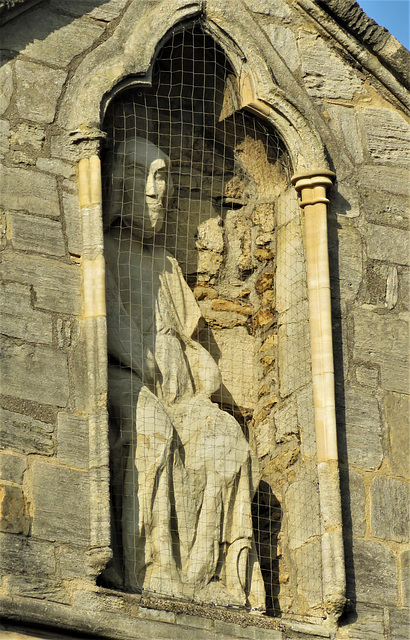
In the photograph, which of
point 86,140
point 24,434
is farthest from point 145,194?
point 24,434

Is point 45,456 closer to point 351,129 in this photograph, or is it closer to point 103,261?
point 103,261

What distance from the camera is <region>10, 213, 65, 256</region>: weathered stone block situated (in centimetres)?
869

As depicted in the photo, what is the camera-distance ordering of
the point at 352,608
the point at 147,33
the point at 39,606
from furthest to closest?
1. the point at 147,33
2. the point at 352,608
3. the point at 39,606

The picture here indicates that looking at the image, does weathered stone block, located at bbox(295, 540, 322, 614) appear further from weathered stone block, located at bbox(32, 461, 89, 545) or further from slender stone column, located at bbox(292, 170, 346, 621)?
weathered stone block, located at bbox(32, 461, 89, 545)

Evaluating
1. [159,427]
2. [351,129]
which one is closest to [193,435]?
[159,427]

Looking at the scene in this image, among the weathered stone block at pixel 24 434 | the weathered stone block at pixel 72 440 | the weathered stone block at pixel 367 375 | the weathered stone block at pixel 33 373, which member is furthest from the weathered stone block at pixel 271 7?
the weathered stone block at pixel 24 434

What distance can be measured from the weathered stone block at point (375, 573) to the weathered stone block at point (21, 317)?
1769 mm

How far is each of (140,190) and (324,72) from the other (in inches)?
47.6

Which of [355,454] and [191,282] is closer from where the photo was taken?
[355,454]

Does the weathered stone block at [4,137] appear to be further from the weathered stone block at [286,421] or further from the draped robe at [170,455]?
the weathered stone block at [286,421]

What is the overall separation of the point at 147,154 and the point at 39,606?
8.42 feet

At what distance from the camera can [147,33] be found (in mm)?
9391

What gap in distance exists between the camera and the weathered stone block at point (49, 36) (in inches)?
358

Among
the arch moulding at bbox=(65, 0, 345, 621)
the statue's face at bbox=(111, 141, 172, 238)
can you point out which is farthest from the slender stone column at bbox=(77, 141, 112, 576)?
the statue's face at bbox=(111, 141, 172, 238)
